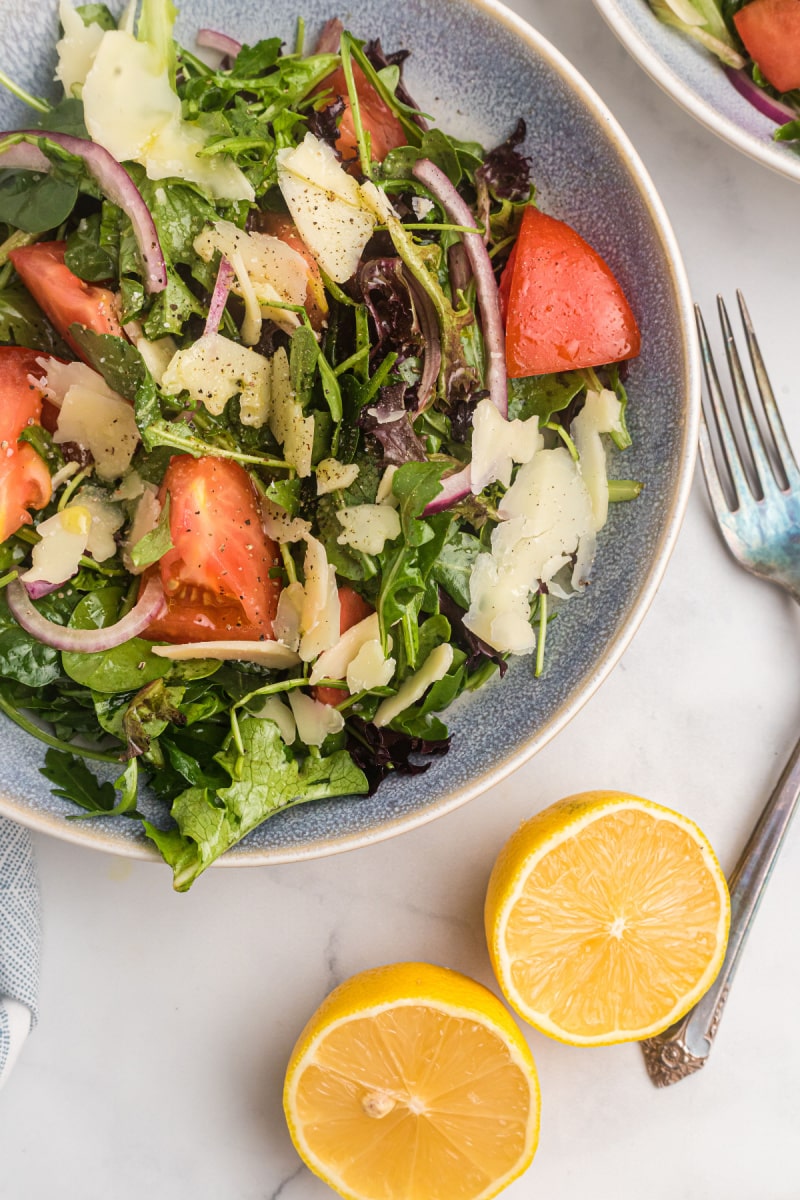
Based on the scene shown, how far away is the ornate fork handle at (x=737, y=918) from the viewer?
1.88 m

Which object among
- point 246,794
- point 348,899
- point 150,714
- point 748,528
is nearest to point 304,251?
point 150,714

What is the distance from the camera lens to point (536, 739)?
5.20ft

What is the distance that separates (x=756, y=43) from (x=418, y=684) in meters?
1.33

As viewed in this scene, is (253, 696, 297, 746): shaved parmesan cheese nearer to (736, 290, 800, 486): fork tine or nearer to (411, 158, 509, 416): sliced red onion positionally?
(411, 158, 509, 416): sliced red onion

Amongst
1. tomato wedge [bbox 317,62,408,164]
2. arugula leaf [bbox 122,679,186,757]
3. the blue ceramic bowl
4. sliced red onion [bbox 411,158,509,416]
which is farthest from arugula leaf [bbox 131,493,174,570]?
tomato wedge [bbox 317,62,408,164]

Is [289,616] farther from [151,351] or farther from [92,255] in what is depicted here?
[92,255]

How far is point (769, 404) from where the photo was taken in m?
1.84

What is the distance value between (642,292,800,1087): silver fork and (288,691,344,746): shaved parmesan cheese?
903 millimetres

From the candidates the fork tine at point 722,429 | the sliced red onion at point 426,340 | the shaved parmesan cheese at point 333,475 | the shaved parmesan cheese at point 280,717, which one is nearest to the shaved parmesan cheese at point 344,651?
the shaved parmesan cheese at point 280,717

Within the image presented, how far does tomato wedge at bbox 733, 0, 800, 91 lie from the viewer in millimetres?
1642

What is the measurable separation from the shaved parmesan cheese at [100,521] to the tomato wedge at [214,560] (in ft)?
0.27

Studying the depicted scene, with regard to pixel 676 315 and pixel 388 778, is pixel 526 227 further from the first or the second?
pixel 388 778

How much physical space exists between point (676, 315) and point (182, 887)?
1260 mm

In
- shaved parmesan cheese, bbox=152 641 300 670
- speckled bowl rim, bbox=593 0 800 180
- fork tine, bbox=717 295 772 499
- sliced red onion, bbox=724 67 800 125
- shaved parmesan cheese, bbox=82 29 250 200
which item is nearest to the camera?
shaved parmesan cheese, bbox=82 29 250 200
